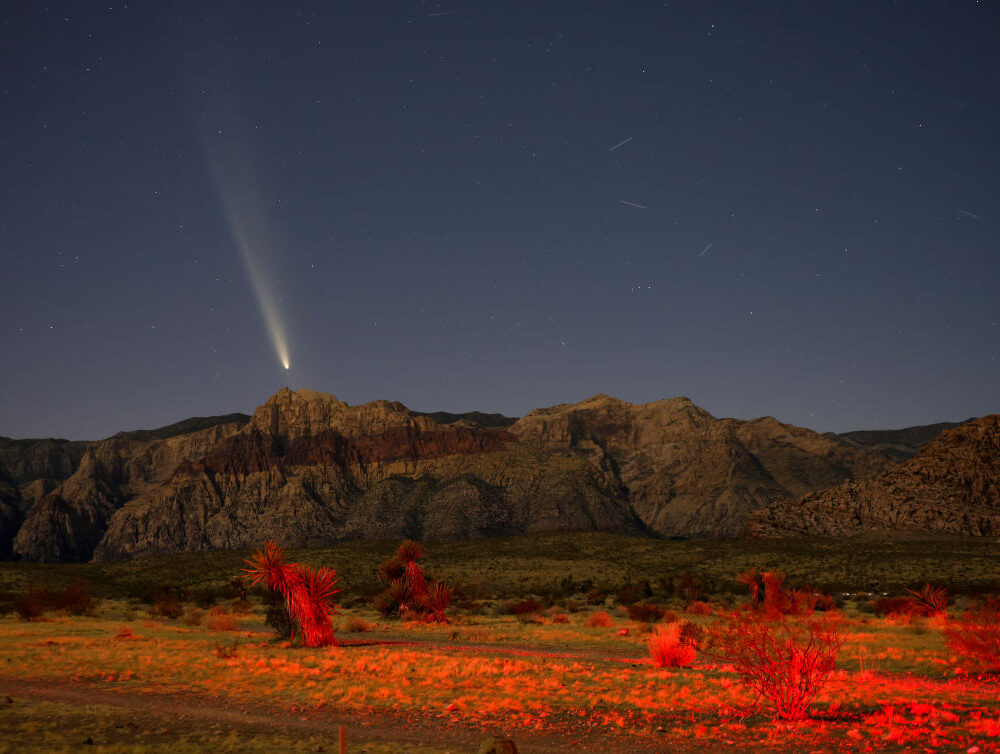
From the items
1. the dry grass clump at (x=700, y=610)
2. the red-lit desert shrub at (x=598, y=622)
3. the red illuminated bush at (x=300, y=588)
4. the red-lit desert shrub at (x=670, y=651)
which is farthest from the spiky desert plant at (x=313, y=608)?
the dry grass clump at (x=700, y=610)

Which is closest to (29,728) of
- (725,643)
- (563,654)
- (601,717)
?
Answer: (601,717)

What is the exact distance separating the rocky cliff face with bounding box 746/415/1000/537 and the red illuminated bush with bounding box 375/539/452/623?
212ft

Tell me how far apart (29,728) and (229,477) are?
546ft

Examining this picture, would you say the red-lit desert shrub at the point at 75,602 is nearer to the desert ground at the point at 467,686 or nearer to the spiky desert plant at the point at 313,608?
the desert ground at the point at 467,686

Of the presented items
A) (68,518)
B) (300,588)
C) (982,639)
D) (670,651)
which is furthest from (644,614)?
(68,518)

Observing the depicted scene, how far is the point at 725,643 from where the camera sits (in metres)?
14.4

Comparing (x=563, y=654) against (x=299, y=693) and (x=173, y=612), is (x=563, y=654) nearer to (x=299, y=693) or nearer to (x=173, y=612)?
(x=299, y=693)

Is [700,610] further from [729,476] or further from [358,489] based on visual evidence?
[729,476]

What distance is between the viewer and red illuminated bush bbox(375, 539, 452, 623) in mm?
37750

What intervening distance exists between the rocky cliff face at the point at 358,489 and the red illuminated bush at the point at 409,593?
8849cm

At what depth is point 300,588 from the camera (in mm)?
25172

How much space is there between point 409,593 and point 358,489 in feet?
408

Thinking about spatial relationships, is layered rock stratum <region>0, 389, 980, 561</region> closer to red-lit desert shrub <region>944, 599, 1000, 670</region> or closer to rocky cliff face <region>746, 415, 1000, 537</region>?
rocky cliff face <region>746, 415, 1000, 537</region>

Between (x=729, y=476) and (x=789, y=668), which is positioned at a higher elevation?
(x=729, y=476)
